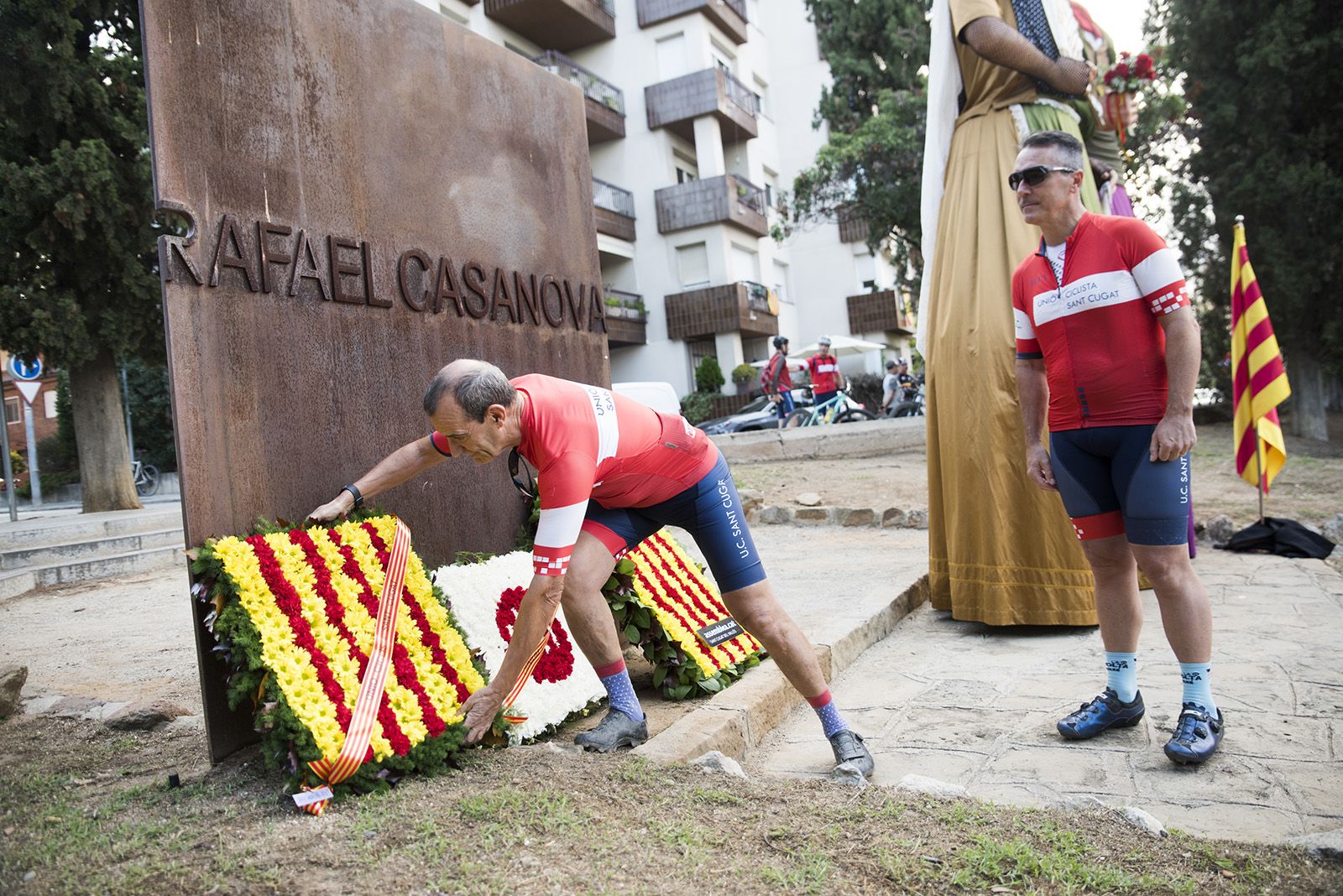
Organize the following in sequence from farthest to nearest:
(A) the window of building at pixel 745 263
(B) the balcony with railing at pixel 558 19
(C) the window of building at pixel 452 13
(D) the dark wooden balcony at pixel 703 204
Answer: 1. (A) the window of building at pixel 745 263
2. (D) the dark wooden balcony at pixel 703 204
3. (B) the balcony with railing at pixel 558 19
4. (C) the window of building at pixel 452 13

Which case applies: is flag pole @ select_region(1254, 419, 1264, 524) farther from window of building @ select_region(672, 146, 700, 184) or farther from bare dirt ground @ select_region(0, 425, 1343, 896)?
window of building @ select_region(672, 146, 700, 184)

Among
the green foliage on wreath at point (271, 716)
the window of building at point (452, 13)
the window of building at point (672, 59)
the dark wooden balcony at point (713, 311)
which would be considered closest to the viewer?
the green foliage on wreath at point (271, 716)

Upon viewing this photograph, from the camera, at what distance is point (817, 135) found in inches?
1320

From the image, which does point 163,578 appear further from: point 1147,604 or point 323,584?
point 1147,604

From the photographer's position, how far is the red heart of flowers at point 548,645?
3.61 metres

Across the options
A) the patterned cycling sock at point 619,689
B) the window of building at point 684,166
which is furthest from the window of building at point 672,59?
the patterned cycling sock at point 619,689

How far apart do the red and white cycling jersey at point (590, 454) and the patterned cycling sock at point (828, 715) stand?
83cm

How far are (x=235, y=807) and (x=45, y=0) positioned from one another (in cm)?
1280

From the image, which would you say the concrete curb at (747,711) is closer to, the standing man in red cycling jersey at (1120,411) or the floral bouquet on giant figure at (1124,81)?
the standing man in red cycling jersey at (1120,411)

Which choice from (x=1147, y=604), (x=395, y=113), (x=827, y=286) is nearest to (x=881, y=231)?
(x=827, y=286)

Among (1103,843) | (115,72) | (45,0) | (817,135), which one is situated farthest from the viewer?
(817,135)

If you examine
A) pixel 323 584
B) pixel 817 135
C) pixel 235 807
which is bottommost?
pixel 235 807

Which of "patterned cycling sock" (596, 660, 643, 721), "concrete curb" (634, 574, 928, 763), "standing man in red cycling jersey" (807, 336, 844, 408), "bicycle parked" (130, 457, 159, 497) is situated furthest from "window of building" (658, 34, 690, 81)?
"patterned cycling sock" (596, 660, 643, 721)

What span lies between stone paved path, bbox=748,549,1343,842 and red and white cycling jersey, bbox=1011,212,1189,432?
110 cm
